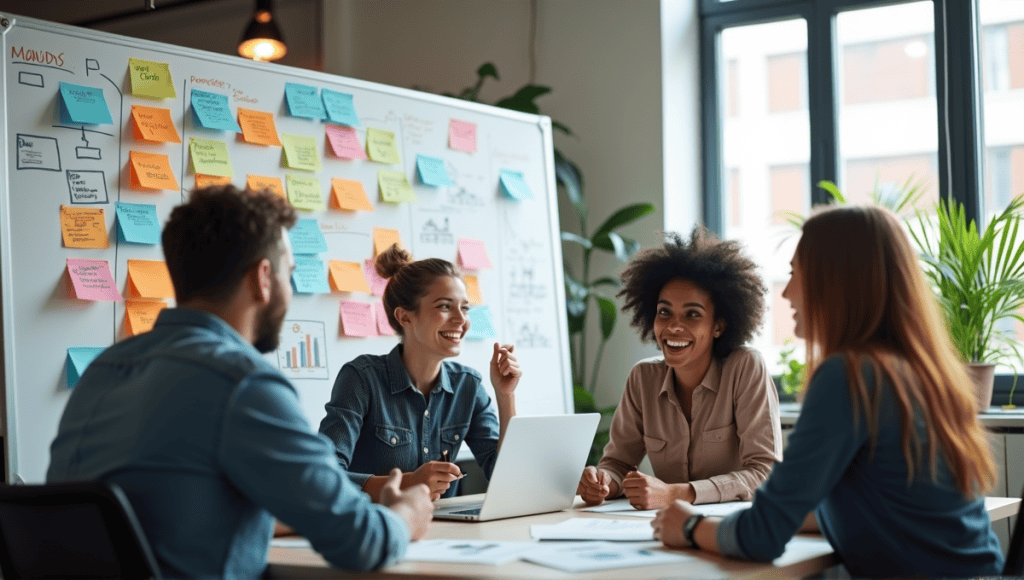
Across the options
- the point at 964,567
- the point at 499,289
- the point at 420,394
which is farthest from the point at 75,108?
the point at 964,567

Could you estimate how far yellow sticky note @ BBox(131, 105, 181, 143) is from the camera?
8.53ft

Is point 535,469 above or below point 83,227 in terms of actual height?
below

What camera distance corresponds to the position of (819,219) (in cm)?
165

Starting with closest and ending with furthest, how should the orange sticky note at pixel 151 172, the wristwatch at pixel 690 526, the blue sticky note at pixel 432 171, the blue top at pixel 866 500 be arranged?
the blue top at pixel 866 500 → the wristwatch at pixel 690 526 → the orange sticky note at pixel 151 172 → the blue sticky note at pixel 432 171

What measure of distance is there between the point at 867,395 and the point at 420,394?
1308mm

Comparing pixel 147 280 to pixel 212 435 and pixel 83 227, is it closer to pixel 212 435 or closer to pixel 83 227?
pixel 83 227

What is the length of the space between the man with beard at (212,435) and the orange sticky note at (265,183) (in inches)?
55.0

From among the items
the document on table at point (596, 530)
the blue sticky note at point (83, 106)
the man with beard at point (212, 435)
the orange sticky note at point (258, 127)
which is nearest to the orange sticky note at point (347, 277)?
the orange sticky note at point (258, 127)

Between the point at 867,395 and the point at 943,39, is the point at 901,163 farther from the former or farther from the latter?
the point at 867,395

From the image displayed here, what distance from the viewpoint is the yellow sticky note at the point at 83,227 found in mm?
2432

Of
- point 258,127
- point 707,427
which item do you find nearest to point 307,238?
point 258,127

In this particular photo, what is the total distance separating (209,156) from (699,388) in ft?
4.93

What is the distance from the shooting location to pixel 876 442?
149 centimetres

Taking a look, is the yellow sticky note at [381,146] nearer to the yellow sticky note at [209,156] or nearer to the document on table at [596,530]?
the yellow sticky note at [209,156]
